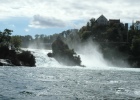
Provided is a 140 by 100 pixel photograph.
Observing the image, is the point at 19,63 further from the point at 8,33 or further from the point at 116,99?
the point at 116,99

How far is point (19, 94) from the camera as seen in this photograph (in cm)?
3738

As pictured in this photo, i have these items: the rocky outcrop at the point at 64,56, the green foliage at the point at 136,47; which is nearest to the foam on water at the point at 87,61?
the rocky outcrop at the point at 64,56

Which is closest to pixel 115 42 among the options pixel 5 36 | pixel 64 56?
pixel 64 56

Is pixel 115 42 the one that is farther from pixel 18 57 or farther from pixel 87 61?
pixel 18 57

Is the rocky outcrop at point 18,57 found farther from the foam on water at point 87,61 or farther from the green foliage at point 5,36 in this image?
the green foliage at point 5,36

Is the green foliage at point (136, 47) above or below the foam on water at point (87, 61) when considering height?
above

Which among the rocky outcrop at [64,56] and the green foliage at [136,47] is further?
the green foliage at [136,47]

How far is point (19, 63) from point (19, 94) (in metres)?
79.9

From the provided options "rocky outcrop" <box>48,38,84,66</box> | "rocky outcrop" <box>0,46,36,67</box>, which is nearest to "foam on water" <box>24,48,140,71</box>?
"rocky outcrop" <box>48,38,84,66</box>

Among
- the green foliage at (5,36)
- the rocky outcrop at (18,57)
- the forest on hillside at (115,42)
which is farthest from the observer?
the forest on hillside at (115,42)

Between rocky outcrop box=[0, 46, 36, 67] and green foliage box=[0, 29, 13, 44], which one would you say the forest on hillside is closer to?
green foliage box=[0, 29, 13, 44]

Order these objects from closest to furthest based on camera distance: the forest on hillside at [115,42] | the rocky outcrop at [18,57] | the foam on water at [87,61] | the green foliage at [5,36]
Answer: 1. the rocky outcrop at [18,57]
2. the foam on water at [87,61]
3. the green foliage at [5,36]
4. the forest on hillside at [115,42]

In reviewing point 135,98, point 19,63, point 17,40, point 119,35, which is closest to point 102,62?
point 119,35

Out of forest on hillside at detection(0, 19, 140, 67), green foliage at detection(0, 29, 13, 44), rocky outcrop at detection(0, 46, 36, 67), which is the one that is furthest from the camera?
forest on hillside at detection(0, 19, 140, 67)
